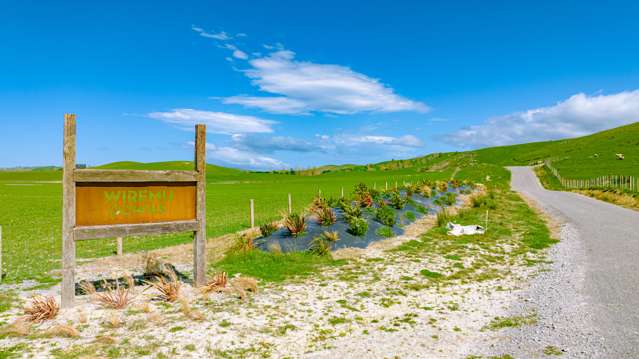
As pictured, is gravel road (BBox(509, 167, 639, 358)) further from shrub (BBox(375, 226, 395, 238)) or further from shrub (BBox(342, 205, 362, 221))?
shrub (BBox(342, 205, 362, 221))

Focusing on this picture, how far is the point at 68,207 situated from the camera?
804 centimetres

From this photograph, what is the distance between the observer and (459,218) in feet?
70.7

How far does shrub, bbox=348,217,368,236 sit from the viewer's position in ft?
48.7

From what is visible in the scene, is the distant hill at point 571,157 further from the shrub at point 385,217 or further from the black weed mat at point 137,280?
the black weed mat at point 137,280

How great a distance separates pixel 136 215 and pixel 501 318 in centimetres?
791

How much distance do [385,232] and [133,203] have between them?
985 cm

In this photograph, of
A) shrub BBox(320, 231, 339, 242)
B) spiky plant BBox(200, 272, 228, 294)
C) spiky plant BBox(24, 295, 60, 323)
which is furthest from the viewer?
shrub BBox(320, 231, 339, 242)

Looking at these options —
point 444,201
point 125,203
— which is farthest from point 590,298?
point 444,201

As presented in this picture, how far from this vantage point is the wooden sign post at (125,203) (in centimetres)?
803

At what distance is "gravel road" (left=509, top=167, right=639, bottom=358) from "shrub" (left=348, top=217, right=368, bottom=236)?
20.4 ft

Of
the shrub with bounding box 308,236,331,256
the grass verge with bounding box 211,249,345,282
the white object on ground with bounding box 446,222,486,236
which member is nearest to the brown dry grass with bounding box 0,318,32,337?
the grass verge with bounding box 211,249,345,282

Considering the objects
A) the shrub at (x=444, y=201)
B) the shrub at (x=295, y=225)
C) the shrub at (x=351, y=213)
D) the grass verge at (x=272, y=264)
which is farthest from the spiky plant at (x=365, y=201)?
the grass verge at (x=272, y=264)

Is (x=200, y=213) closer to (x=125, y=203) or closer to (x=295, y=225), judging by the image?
(x=125, y=203)

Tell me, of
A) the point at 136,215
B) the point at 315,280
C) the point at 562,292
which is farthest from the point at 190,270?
the point at 562,292
